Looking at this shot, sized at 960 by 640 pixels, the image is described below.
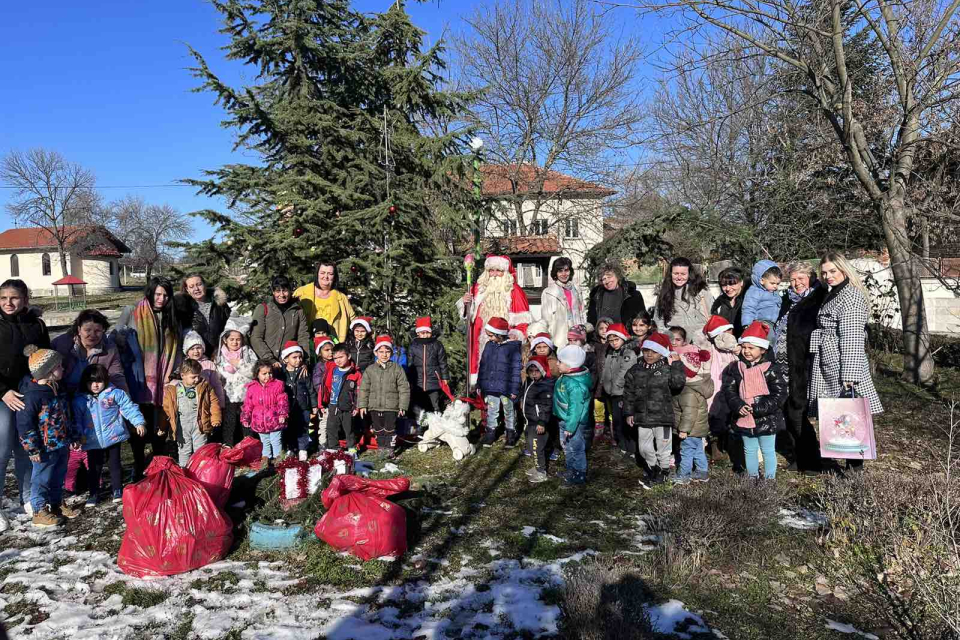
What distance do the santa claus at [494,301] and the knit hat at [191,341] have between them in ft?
10.2

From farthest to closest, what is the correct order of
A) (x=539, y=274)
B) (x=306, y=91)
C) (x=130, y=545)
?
(x=539, y=274) → (x=306, y=91) → (x=130, y=545)

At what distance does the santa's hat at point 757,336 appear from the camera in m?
5.05

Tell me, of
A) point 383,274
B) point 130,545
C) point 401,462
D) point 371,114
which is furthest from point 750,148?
point 130,545

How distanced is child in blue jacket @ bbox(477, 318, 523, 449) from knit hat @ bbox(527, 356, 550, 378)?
2.02 ft

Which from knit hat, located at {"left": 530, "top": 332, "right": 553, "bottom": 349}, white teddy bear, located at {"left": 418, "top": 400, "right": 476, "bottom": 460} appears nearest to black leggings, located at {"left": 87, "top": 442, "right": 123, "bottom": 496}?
white teddy bear, located at {"left": 418, "top": 400, "right": 476, "bottom": 460}

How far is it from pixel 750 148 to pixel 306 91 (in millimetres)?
15653

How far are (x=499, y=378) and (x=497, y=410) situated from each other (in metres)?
0.53

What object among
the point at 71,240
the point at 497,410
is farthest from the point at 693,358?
the point at 71,240

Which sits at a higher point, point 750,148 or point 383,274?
point 750,148

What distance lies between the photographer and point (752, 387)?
508 centimetres

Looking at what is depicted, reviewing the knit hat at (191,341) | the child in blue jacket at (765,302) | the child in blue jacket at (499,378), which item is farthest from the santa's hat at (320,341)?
the child in blue jacket at (765,302)

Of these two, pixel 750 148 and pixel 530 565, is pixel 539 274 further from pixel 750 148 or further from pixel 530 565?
pixel 530 565

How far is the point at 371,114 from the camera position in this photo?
9859 mm

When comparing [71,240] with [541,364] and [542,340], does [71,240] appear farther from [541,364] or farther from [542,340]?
[541,364]
